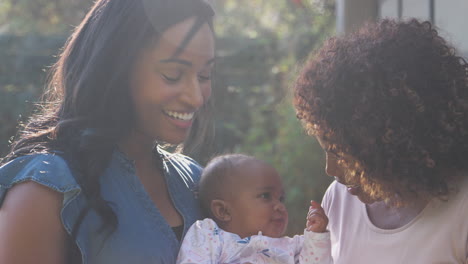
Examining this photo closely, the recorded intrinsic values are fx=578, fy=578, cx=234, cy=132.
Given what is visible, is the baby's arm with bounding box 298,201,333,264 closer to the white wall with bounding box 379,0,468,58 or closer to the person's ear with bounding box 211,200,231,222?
the person's ear with bounding box 211,200,231,222

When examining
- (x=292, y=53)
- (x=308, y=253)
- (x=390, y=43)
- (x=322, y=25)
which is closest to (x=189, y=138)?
(x=308, y=253)

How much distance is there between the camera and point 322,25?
1120 cm

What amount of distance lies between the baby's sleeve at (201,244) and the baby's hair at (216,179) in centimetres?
14

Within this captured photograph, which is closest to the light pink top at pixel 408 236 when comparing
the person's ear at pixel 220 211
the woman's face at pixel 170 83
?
the person's ear at pixel 220 211

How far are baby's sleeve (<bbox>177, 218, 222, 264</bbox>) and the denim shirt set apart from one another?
0.04m

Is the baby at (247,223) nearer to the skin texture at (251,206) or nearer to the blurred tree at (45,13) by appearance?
the skin texture at (251,206)

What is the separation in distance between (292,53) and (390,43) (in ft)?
21.0

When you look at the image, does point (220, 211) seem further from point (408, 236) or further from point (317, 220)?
point (408, 236)

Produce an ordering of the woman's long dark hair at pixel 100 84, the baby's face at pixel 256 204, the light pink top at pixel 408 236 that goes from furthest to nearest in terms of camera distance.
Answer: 1. the baby's face at pixel 256 204
2. the woman's long dark hair at pixel 100 84
3. the light pink top at pixel 408 236

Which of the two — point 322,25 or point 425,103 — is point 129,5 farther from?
point 322,25

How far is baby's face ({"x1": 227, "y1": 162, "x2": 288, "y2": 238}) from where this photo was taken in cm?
245

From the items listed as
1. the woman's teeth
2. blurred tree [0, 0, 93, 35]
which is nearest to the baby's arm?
the woman's teeth

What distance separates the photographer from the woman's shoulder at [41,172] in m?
1.93

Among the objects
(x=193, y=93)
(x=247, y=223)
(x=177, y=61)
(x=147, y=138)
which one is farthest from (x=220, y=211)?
(x=177, y=61)
